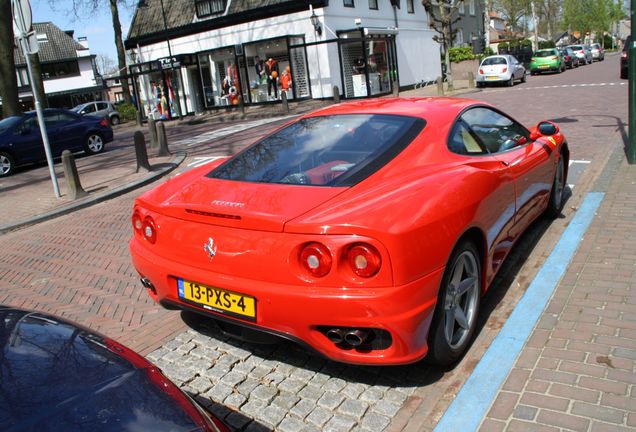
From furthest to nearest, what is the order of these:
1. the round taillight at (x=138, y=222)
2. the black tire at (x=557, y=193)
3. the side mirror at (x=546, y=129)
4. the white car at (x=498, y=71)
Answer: the white car at (x=498, y=71), the black tire at (x=557, y=193), the side mirror at (x=546, y=129), the round taillight at (x=138, y=222)

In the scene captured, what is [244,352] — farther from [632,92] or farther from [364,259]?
[632,92]

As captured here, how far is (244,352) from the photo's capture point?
3.53 metres

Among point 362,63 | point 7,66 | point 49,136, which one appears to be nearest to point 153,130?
point 49,136

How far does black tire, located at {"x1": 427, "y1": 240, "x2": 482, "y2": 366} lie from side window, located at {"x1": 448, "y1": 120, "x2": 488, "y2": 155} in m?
0.72

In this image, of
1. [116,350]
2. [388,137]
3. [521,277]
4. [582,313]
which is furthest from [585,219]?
[116,350]

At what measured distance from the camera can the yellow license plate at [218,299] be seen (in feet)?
9.48

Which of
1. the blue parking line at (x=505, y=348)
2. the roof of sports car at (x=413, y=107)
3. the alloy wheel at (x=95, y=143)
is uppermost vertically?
the roof of sports car at (x=413, y=107)

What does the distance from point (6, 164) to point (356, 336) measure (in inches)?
544

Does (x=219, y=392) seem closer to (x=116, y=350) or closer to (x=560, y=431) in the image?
(x=116, y=350)

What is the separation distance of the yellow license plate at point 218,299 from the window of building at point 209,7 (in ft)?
88.9

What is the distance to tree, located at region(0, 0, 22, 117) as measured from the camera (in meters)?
17.6

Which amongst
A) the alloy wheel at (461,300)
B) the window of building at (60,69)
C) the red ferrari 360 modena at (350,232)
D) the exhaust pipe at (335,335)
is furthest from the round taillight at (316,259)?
the window of building at (60,69)

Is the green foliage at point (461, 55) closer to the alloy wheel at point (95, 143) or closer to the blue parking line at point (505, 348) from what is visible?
the alloy wheel at point (95, 143)

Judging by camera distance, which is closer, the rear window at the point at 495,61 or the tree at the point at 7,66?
the tree at the point at 7,66
